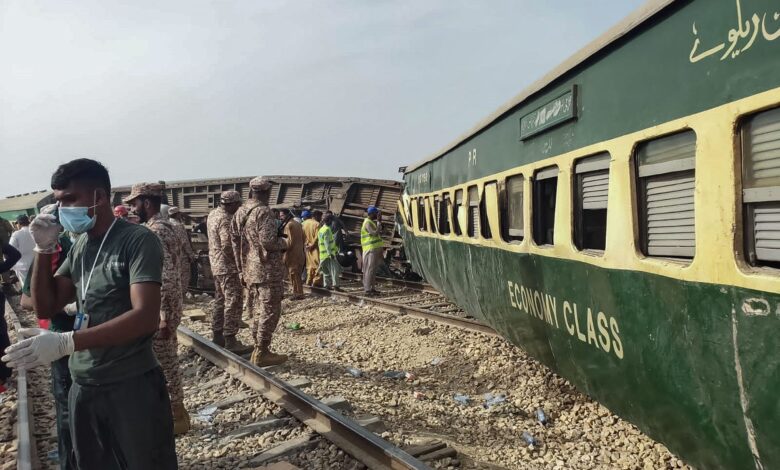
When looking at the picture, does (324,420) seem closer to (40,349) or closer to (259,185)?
(40,349)

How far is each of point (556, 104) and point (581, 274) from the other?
123 cm


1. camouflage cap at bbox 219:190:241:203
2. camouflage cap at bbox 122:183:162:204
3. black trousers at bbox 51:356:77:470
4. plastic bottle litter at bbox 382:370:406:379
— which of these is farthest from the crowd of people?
camouflage cap at bbox 219:190:241:203

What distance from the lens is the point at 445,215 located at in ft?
29.3

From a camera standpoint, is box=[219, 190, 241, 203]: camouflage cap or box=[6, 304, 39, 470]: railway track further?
box=[219, 190, 241, 203]: camouflage cap

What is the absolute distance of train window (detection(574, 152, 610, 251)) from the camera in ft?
11.5

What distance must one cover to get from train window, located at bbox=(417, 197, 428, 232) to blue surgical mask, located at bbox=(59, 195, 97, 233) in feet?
26.1

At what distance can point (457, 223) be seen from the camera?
7.92 meters

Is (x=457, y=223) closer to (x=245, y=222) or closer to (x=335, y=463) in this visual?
(x=245, y=222)

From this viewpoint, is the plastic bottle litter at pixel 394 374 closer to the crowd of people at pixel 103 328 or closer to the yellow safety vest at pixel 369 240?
the crowd of people at pixel 103 328

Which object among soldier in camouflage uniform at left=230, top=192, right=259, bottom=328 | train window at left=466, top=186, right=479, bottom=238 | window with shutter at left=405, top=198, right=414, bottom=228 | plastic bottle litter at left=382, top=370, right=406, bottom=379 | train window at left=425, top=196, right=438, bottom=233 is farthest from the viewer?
window with shutter at left=405, top=198, right=414, bottom=228

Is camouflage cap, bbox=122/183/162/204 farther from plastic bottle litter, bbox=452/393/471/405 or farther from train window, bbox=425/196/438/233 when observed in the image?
train window, bbox=425/196/438/233

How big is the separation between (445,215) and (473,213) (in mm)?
1882

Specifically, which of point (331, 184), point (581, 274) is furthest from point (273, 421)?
point (331, 184)

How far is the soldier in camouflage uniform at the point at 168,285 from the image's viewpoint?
15.1 feet
